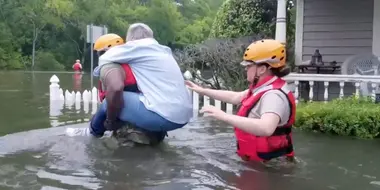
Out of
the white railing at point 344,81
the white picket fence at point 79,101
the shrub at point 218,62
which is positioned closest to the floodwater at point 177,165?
the white railing at point 344,81

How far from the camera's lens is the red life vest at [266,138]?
4.70m

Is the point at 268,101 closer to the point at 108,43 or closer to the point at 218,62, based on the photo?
the point at 108,43

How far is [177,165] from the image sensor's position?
215 inches

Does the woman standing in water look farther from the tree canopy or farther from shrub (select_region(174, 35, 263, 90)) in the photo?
the tree canopy

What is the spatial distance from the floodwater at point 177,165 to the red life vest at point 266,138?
205mm

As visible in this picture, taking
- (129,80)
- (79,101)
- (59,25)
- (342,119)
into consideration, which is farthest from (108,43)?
(59,25)

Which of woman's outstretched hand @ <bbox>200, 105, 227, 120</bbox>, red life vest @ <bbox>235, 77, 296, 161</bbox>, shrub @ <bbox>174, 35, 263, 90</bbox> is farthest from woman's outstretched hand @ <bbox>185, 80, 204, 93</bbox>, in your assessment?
shrub @ <bbox>174, 35, 263, 90</bbox>

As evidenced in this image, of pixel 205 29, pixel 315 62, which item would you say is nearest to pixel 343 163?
pixel 315 62

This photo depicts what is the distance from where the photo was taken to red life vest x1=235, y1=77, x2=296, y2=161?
15.4 feet

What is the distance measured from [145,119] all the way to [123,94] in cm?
34

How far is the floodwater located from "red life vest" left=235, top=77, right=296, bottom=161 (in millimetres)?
205

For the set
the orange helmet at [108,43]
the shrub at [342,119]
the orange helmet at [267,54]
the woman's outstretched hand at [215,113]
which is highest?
the orange helmet at [108,43]

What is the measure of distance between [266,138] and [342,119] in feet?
11.1

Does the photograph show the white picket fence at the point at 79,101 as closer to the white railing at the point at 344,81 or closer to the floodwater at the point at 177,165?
the white railing at the point at 344,81
